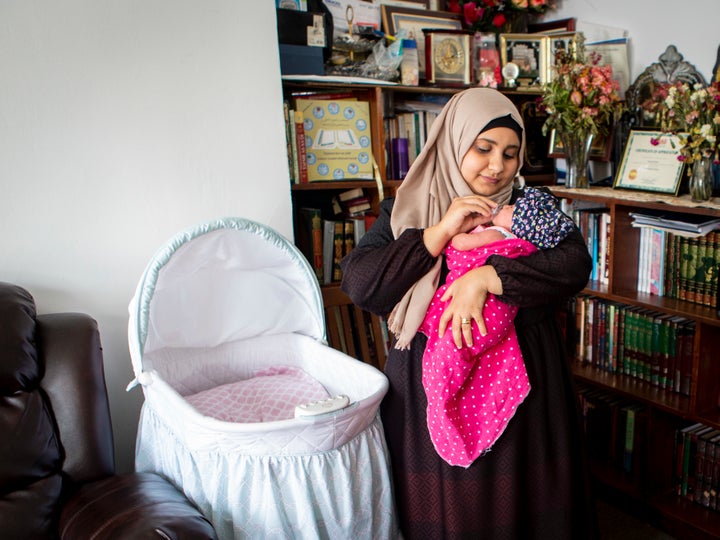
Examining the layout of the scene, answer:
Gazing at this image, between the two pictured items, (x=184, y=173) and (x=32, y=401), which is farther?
(x=184, y=173)

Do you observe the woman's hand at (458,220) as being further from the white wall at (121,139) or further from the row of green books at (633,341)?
the row of green books at (633,341)

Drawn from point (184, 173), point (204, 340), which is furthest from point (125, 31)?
point (204, 340)

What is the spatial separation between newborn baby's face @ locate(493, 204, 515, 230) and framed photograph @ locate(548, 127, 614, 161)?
4.57 feet

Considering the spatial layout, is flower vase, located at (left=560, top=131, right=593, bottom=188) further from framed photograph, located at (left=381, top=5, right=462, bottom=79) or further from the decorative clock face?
framed photograph, located at (left=381, top=5, right=462, bottom=79)

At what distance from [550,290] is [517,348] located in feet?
0.51

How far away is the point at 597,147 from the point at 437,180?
1.50 metres

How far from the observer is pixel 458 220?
4.73 feet

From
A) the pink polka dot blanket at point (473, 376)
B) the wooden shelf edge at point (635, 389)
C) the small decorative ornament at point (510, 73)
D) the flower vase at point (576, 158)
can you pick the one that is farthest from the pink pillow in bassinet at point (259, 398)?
the small decorative ornament at point (510, 73)

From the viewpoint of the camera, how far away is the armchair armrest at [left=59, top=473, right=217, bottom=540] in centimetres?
138

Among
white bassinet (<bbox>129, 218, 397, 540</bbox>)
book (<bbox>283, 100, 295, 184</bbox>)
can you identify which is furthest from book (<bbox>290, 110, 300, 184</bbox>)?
white bassinet (<bbox>129, 218, 397, 540</bbox>)

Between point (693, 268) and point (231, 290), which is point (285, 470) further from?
point (693, 268)

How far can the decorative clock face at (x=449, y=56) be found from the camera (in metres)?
2.79

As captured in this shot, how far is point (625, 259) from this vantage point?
2.47 metres

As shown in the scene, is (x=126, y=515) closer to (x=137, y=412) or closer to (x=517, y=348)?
(x=137, y=412)
